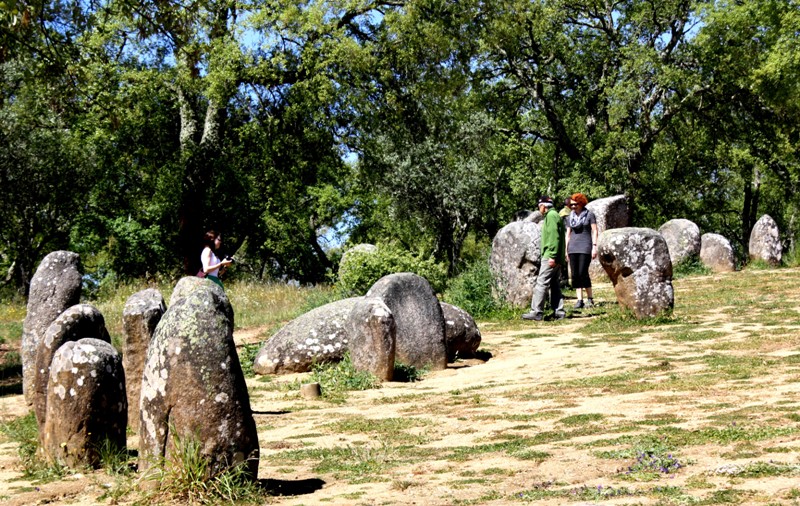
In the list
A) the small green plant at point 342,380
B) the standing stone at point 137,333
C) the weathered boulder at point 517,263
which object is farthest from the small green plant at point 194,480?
the weathered boulder at point 517,263

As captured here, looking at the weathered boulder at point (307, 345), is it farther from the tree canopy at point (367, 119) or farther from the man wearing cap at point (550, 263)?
the tree canopy at point (367, 119)

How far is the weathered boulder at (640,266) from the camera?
50.9 ft

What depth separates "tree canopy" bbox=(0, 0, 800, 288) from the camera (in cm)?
2917

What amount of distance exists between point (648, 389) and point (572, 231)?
877 centimetres

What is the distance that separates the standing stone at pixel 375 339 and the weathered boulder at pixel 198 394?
5.98 m

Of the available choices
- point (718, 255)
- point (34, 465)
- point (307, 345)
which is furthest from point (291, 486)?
point (718, 255)

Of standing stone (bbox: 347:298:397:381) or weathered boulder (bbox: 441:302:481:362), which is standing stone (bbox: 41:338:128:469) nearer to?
standing stone (bbox: 347:298:397:381)

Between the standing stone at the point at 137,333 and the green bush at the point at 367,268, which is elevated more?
the green bush at the point at 367,268

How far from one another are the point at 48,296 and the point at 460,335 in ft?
21.3

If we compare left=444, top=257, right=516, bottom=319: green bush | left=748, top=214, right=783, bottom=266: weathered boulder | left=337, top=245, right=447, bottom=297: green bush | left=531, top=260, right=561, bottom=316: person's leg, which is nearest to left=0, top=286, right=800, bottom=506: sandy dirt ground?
left=531, top=260, right=561, bottom=316: person's leg

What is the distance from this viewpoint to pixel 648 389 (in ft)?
32.2

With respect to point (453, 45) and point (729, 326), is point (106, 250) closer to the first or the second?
point (453, 45)

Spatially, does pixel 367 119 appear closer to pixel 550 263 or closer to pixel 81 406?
pixel 550 263

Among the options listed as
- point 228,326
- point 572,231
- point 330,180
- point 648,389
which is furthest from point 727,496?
point 330,180
